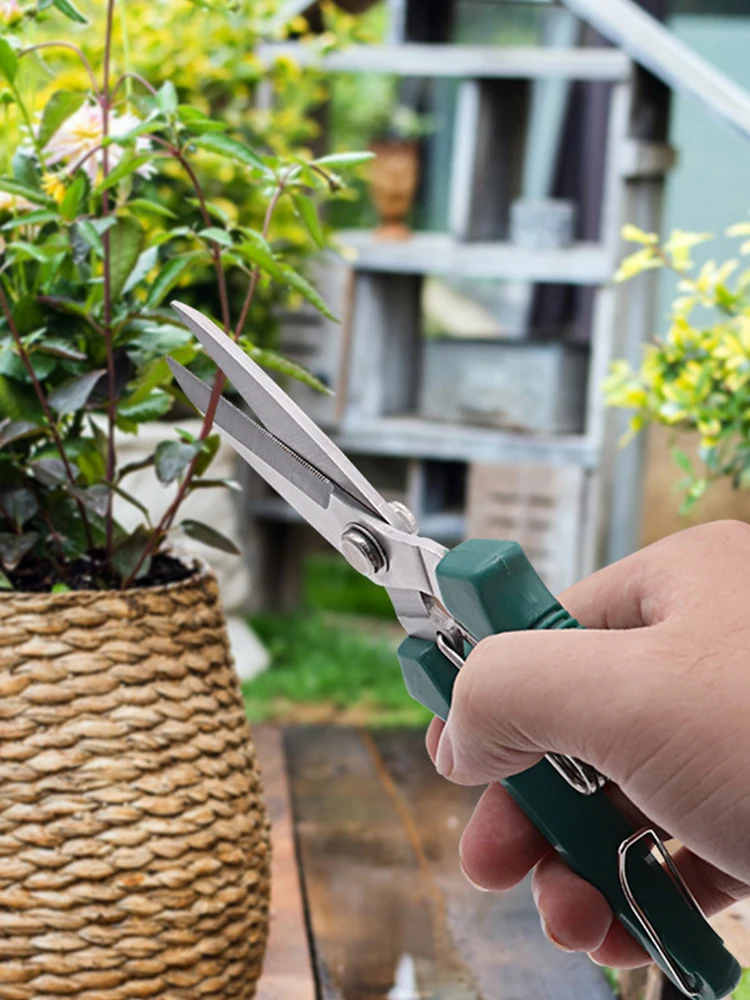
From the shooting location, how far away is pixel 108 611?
714 mm

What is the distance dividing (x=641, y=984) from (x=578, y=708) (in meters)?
0.50

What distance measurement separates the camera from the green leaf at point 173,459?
29.3 inches

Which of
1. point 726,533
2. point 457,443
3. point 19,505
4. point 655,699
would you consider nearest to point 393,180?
point 457,443

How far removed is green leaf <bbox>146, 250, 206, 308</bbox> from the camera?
748mm

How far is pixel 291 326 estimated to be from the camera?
2.24 m

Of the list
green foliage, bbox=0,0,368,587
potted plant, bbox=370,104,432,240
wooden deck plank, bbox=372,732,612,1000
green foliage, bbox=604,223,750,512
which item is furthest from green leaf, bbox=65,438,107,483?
potted plant, bbox=370,104,432,240

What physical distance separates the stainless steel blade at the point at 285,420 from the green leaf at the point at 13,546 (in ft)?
0.80

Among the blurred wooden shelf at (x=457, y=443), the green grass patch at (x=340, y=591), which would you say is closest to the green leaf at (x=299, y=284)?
the blurred wooden shelf at (x=457, y=443)

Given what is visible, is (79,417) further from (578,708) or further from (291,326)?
(291,326)

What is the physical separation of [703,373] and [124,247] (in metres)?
0.62

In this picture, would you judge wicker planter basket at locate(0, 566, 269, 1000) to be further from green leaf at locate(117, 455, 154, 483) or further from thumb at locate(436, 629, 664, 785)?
thumb at locate(436, 629, 664, 785)

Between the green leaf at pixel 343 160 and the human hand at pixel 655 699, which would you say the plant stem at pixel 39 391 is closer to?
the green leaf at pixel 343 160

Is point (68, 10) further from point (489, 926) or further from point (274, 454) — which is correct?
point (489, 926)

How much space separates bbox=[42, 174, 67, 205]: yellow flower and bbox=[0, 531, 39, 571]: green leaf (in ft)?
0.69
